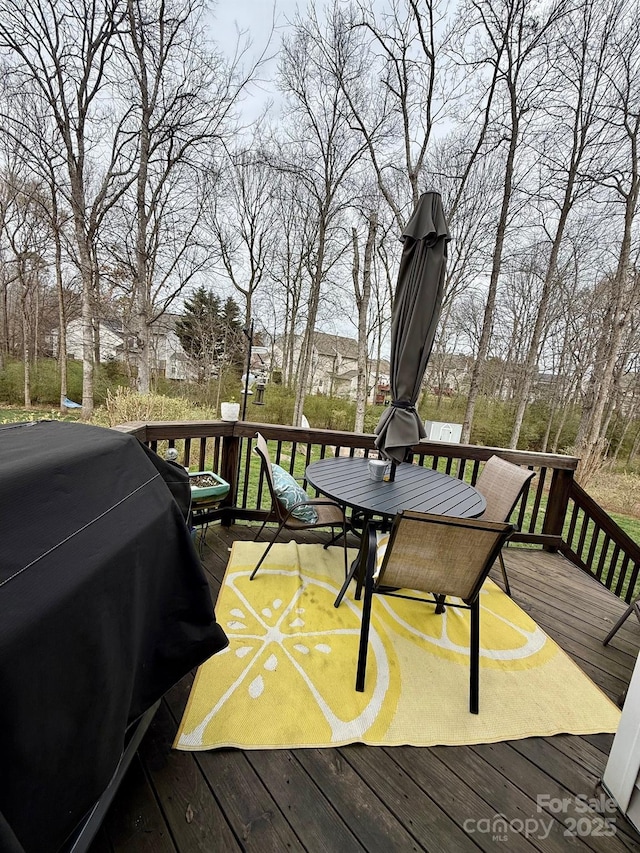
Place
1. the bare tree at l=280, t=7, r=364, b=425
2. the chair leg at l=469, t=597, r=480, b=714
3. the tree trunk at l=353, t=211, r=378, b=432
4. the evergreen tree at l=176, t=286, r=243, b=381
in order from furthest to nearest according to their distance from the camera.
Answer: the evergreen tree at l=176, t=286, r=243, b=381, the tree trunk at l=353, t=211, r=378, b=432, the bare tree at l=280, t=7, r=364, b=425, the chair leg at l=469, t=597, r=480, b=714

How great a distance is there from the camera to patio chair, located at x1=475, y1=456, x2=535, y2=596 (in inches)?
102

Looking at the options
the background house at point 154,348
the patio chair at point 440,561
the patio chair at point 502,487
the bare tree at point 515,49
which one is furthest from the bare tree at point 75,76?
the patio chair at point 440,561


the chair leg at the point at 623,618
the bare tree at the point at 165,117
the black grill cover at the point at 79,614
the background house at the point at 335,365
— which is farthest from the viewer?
the background house at the point at 335,365

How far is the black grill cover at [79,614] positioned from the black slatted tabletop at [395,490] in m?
1.17

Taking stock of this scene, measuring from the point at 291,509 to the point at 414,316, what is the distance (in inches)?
61.0

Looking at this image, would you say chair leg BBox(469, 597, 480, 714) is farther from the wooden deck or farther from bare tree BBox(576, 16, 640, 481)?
bare tree BBox(576, 16, 640, 481)

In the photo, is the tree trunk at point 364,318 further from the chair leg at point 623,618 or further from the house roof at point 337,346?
the house roof at point 337,346

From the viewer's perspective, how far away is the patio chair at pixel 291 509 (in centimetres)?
255

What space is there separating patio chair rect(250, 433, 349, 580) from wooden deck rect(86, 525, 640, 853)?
3.76 feet

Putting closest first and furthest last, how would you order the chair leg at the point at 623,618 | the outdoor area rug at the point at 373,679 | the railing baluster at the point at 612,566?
the outdoor area rug at the point at 373,679
the chair leg at the point at 623,618
the railing baluster at the point at 612,566

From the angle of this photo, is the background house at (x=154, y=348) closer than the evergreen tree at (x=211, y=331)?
Yes

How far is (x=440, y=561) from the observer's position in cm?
172

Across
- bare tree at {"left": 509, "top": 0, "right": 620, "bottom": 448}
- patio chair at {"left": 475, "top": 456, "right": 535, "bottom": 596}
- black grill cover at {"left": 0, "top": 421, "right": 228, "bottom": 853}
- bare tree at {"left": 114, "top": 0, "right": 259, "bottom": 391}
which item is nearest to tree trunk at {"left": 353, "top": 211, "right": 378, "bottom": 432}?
bare tree at {"left": 509, "top": 0, "right": 620, "bottom": 448}

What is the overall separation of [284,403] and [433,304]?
Result: 1032 centimetres
